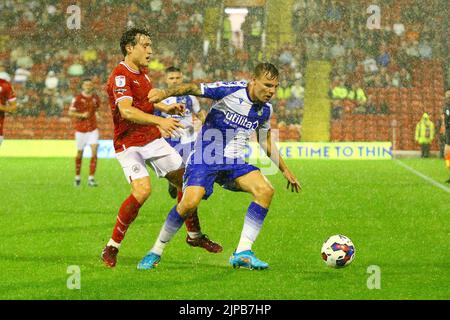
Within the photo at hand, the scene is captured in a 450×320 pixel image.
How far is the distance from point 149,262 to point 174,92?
1.57m

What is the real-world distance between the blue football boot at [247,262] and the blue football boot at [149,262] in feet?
2.25

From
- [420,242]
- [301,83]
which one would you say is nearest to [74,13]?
[301,83]

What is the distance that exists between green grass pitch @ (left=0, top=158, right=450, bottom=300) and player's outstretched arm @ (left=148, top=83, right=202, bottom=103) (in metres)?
1.51

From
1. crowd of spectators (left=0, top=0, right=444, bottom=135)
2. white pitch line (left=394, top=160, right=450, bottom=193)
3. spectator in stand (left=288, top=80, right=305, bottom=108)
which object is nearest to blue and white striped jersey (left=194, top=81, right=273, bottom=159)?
white pitch line (left=394, top=160, right=450, bottom=193)

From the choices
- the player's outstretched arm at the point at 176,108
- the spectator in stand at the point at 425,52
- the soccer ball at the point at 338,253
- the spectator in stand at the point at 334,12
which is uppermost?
the spectator in stand at the point at 334,12

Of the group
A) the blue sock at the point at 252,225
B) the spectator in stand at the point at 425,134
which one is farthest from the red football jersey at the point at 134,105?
the spectator in stand at the point at 425,134

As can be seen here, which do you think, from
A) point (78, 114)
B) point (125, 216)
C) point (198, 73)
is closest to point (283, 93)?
point (198, 73)

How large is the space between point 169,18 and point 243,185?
2771 centimetres

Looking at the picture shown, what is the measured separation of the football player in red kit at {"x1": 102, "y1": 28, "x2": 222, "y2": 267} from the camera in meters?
8.11

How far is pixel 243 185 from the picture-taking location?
816cm

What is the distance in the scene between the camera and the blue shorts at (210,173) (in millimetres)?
8133

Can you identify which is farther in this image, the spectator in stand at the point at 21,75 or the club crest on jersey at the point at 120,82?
the spectator in stand at the point at 21,75

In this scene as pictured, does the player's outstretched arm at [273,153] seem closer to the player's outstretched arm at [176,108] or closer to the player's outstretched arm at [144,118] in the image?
the player's outstretched arm at [176,108]

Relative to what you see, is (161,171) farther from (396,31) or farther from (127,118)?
(396,31)
